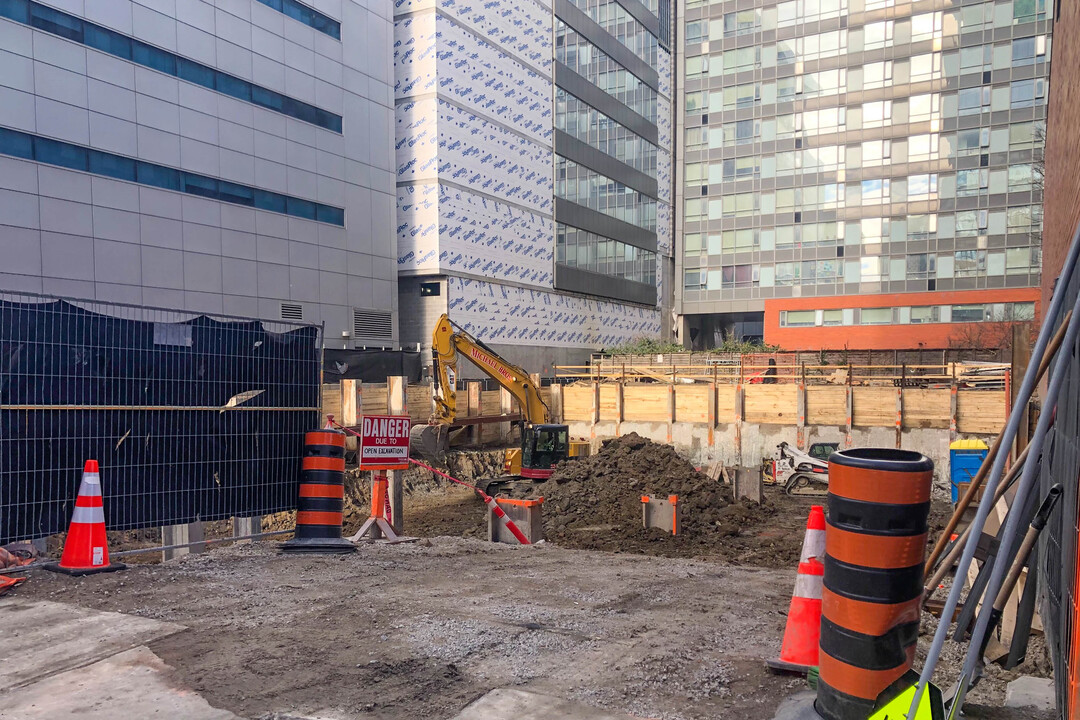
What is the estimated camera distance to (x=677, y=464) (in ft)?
62.5

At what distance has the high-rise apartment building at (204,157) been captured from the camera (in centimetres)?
2527

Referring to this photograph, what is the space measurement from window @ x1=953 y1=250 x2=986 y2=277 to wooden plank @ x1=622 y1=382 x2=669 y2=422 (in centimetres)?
3435

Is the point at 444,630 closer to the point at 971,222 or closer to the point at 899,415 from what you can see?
the point at 899,415

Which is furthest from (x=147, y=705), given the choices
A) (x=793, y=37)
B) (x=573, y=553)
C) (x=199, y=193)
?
(x=793, y=37)

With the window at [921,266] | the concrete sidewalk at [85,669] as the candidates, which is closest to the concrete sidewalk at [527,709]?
the concrete sidewalk at [85,669]

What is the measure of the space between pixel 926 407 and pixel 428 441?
16.0 m

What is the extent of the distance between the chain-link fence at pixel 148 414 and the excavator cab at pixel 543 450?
35.3 ft

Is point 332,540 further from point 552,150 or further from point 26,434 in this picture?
point 552,150

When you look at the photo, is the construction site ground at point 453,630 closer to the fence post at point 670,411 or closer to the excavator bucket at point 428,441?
the excavator bucket at point 428,441

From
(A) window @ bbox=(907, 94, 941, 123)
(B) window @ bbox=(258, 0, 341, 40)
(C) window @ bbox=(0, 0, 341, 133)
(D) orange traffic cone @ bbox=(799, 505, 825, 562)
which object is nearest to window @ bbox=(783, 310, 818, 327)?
(A) window @ bbox=(907, 94, 941, 123)

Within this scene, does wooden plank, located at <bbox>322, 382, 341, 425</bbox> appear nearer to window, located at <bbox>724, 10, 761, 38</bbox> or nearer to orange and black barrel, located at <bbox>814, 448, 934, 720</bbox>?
orange and black barrel, located at <bbox>814, 448, 934, 720</bbox>

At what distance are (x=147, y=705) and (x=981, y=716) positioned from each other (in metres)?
4.66

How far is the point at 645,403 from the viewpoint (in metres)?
30.7

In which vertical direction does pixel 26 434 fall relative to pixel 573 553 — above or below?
above
